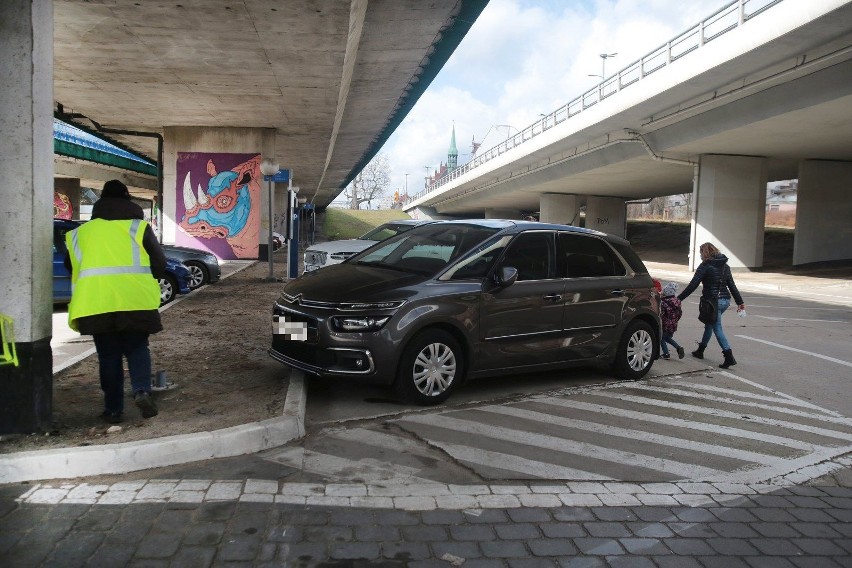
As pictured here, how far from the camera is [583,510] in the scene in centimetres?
416

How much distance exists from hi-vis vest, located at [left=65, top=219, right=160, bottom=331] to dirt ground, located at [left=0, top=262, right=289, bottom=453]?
0.83m

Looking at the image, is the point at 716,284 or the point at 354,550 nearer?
the point at 354,550

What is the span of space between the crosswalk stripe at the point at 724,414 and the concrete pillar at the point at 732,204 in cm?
2566

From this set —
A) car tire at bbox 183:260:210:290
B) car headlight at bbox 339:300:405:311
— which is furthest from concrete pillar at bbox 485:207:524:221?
car headlight at bbox 339:300:405:311

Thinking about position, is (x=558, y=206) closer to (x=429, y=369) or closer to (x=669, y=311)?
(x=669, y=311)

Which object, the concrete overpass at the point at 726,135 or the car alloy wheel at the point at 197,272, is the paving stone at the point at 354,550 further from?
the concrete overpass at the point at 726,135

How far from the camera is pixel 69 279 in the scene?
11305 mm

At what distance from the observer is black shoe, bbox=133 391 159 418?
5.25 meters

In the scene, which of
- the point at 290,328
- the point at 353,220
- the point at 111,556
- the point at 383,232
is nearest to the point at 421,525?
the point at 111,556

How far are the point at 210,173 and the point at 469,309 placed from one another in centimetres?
2151

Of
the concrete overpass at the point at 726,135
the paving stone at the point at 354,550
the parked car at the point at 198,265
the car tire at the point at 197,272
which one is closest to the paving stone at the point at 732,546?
the paving stone at the point at 354,550

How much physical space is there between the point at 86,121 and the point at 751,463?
25762 millimetres

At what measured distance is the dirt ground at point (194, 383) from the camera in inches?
197

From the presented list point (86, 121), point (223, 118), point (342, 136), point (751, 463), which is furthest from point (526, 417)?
point (342, 136)
